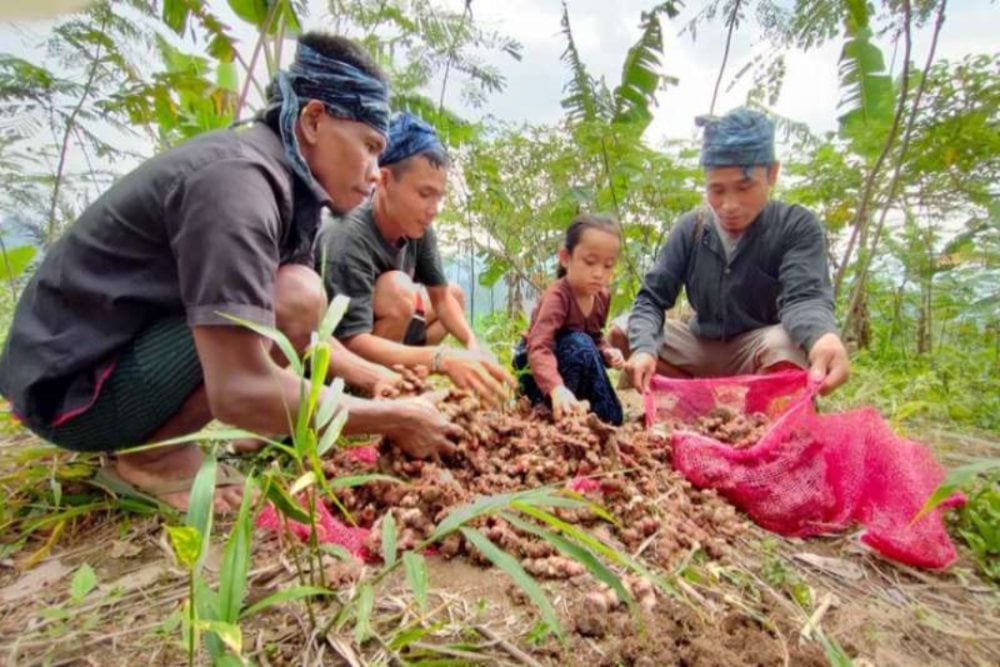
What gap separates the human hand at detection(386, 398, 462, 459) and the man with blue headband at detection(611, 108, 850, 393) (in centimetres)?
114

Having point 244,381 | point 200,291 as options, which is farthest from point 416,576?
point 200,291

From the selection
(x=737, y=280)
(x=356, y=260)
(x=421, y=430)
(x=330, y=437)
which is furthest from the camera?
(x=737, y=280)

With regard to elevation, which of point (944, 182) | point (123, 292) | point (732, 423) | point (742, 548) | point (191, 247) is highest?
point (944, 182)

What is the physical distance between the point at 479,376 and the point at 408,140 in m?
1.16

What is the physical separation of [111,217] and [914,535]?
2.28 m

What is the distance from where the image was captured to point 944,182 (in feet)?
15.2

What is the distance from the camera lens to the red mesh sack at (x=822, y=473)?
1.83 metres

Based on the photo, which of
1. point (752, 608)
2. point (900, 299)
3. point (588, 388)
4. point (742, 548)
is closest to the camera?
point (752, 608)

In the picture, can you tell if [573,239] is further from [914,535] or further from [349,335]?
[914,535]

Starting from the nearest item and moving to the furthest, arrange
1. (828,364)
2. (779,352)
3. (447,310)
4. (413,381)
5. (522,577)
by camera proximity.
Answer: (522,577)
(413,381)
(828,364)
(779,352)
(447,310)

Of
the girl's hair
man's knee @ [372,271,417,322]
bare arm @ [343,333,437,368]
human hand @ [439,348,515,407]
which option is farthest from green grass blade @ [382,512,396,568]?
the girl's hair

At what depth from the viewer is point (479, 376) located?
2.07 meters

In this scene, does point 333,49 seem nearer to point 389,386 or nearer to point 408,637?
point 389,386

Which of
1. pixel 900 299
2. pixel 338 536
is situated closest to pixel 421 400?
pixel 338 536
